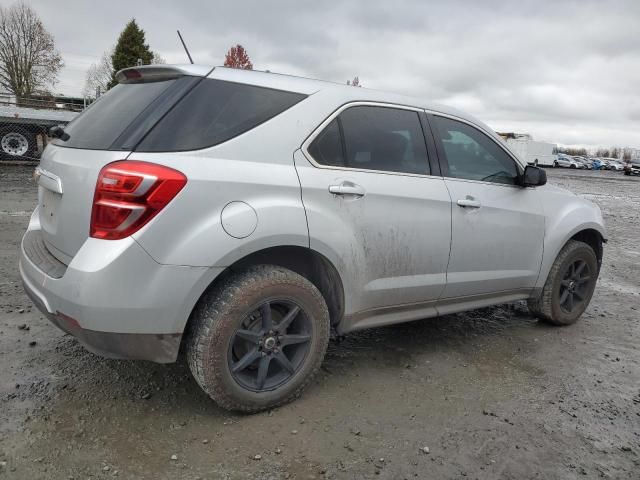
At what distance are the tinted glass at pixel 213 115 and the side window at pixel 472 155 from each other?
49.4 inches

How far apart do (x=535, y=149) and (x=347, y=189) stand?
55.5 m

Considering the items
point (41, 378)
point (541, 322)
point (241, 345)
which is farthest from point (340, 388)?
point (541, 322)

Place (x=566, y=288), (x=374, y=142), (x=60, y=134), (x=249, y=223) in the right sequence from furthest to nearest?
(x=566, y=288)
(x=374, y=142)
(x=60, y=134)
(x=249, y=223)

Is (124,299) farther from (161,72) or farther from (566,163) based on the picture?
(566,163)

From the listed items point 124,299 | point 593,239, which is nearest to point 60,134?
point 124,299

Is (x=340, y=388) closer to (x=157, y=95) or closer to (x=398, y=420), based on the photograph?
(x=398, y=420)

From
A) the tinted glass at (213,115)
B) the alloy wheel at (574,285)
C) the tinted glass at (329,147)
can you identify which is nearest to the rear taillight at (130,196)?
the tinted glass at (213,115)

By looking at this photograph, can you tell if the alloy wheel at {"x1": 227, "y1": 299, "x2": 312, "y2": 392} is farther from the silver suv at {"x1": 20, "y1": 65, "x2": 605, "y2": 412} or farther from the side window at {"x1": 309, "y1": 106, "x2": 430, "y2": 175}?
the side window at {"x1": 309, "y1": 106, "x2": 430, "y2": 175}

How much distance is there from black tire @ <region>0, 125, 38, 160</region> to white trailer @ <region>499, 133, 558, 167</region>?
4308 centimetres

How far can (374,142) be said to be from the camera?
321 centimetres

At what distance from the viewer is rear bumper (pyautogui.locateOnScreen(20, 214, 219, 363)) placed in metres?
2.32

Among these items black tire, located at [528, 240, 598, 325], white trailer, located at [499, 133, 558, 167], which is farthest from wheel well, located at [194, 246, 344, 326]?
white trailer, located at [499, 133, 558, 167]

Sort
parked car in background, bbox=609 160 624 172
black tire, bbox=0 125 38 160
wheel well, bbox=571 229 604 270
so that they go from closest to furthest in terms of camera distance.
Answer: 1. wheel well, bbox=571 229 604 270
2. black tire, bbox=0 125 38 160
3. parked car in background, bbox=609 160 624 172

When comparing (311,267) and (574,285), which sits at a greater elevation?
(311,267)
